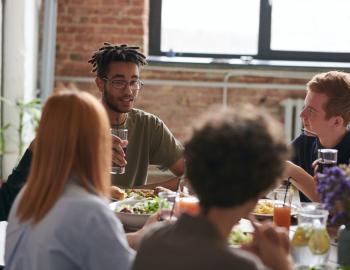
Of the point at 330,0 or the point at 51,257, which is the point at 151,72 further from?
the point at 51,257

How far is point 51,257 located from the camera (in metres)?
1.58

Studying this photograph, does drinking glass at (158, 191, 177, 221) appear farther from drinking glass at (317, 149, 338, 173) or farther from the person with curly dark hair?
the person with curly dark hair

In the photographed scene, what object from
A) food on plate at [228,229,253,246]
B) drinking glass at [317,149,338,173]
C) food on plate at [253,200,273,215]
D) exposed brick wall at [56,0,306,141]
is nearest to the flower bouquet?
food on plate at [228,229,253,246]

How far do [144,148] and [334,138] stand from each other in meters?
0.79

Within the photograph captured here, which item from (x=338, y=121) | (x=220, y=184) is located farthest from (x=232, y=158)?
(x=338, y=121)

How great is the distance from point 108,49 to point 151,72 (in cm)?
220

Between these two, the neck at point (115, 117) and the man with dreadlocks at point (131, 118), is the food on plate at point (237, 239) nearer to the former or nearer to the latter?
the man with dreadlocks at point (131, 118)

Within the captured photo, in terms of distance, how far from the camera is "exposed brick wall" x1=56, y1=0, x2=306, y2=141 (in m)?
5.18

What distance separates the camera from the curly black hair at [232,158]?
52.5 inches

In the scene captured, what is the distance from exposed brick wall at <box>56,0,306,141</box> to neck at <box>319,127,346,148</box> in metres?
2.34

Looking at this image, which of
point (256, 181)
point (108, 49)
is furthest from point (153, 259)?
point (108, 49)

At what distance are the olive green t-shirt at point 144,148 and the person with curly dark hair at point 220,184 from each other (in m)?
1.64

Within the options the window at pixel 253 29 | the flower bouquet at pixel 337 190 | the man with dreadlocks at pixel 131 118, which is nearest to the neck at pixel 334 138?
the man with dreadlocks at pixel 131 118

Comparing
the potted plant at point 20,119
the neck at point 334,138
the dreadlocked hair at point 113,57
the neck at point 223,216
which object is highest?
the dreadlocked hair at point 113,57
